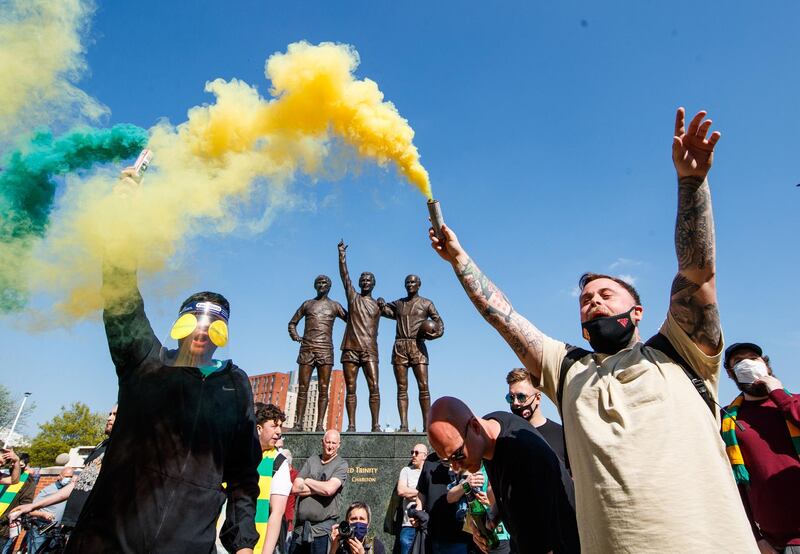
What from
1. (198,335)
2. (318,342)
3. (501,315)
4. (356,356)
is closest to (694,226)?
(501,315)

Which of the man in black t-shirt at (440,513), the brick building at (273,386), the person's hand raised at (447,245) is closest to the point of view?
the person's hand raised at (447,245)

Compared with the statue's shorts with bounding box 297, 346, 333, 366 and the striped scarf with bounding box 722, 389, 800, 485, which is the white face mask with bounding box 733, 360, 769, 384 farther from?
the statue's shorts with bounding box 297, 346, 333, 366

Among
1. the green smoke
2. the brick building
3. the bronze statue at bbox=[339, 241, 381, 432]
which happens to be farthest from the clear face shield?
the brick building

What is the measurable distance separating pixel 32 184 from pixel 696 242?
2.86 m

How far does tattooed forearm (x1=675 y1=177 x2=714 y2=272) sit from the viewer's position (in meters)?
1.96

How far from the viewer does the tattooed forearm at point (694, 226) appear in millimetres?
1963

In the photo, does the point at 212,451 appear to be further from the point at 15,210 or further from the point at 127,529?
the point at 15,210

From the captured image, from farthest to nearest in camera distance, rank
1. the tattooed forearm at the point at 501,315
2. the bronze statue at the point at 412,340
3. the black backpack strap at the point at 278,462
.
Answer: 1. the bronze statue at the point at 412,340
2. the black backpack strap at the point at 278,462
3. the tattooed forearm at the point at 501,315

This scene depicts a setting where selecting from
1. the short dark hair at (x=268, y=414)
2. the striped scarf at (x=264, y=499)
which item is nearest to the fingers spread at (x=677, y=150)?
the striped scarf at (x=264, y=499)

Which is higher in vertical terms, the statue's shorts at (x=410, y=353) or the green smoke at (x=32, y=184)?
the statue's shorts at (x=410, y=353)

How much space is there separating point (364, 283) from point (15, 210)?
9.76m

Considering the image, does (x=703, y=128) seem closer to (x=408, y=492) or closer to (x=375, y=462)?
(x=408, y=492)

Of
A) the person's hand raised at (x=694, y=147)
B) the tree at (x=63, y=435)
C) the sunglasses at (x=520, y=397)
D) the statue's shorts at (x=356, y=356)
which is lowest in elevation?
the sunglasses at (x=520, y=397)

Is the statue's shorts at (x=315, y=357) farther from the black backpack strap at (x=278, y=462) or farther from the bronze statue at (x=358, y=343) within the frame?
the black backpack strap at (x=278, y=462)
